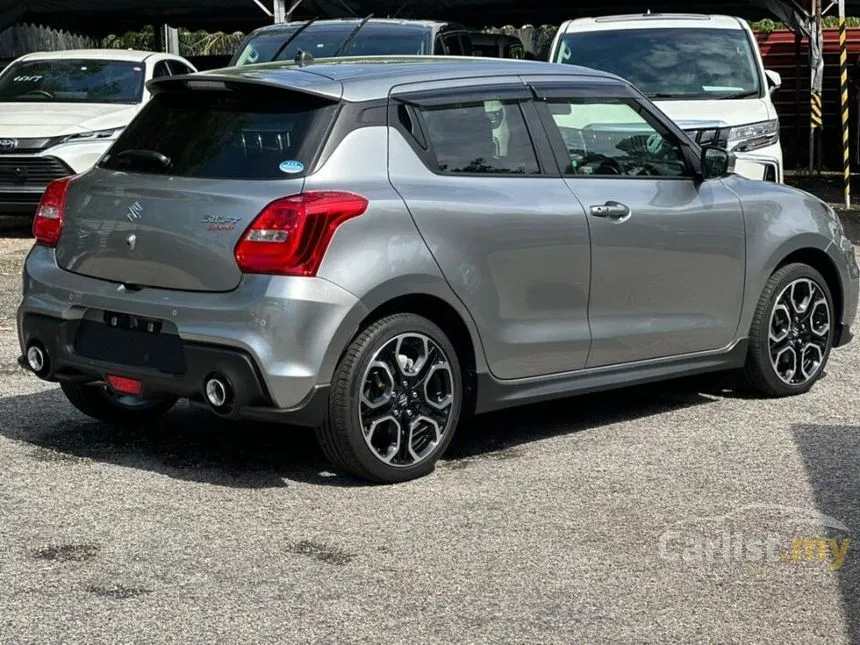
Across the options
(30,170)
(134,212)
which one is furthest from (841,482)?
(30,170)

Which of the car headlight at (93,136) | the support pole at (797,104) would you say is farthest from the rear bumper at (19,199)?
the support pole at (797,104)

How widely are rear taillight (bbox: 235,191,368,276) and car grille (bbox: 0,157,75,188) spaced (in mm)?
9133

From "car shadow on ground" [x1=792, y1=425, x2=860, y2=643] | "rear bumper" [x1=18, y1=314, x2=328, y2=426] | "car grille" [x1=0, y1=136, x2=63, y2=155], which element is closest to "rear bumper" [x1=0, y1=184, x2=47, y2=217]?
"car grille" [x1=0, y1=136, x2=63, y2=155]

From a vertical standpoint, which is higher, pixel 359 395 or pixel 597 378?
pixel 359 395

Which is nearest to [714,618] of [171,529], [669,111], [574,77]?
[171,529]

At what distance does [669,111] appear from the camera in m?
12.7

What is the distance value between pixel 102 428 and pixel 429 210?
1961mm

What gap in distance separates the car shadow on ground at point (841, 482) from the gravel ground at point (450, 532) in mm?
14

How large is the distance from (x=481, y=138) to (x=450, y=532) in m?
1.82

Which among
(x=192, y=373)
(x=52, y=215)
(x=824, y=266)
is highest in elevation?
(x=52, y=215)

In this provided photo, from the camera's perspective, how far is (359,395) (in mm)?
5914

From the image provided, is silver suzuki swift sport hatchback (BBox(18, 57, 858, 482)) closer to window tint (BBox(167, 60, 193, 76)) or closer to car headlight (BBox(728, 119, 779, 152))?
car headlight (BBox(728, 119, 779, 152))

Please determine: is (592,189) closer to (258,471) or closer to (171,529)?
(258,471)

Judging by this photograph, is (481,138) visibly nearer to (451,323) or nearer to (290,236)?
(451,323)
